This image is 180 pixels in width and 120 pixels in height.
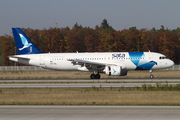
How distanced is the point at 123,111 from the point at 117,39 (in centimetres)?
7675

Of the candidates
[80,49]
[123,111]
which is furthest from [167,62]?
[80,49]

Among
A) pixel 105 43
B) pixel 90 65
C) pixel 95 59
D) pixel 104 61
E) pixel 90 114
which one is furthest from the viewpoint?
pixel 105 43

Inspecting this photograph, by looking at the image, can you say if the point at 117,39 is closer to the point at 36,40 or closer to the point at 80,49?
the point at 80,49

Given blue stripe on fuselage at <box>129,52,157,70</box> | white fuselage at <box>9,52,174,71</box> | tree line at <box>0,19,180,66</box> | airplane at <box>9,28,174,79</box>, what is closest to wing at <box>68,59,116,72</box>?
airplane at <box>9,28,174,79</box>

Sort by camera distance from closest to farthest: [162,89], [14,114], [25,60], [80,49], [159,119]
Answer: [159,119]
[14,114]
[162,89]
[25,60]
[80,49]

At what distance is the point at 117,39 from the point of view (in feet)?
296

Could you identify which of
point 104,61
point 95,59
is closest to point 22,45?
point 95,59

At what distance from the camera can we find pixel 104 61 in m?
41.0

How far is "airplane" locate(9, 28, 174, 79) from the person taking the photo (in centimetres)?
3969

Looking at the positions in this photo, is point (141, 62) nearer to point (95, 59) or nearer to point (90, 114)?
point (95, 59)

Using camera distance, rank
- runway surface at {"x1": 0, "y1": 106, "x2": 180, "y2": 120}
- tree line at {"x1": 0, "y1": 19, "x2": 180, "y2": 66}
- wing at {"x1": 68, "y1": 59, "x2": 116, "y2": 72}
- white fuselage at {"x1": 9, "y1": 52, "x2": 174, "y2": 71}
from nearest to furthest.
A: runway surface at {"x1": 0, "y1": 106, "x2": 180, "y2": 120} < wing at {"x1": 68, "y1": 59, "x2": 116, "y2": 72} < white fuselage at {"x1": 9, "y1": 52, "x2": 174, "y2": 71} < tree line at {"x1": 0, "y1": 19, "x2": 180, "y2": 66}

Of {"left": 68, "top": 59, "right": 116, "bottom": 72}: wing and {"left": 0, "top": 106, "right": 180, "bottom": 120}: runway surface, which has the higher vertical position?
{"left": 68, "top": 59, "right": 116, "bottom": 72}: wing

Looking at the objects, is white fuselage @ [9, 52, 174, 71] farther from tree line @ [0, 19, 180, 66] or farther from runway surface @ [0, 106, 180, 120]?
tree line @ [0, 19, 180, 66]

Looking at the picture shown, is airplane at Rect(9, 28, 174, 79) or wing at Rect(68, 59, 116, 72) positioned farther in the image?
airplane at Rect(9, 28, 174, 79)
